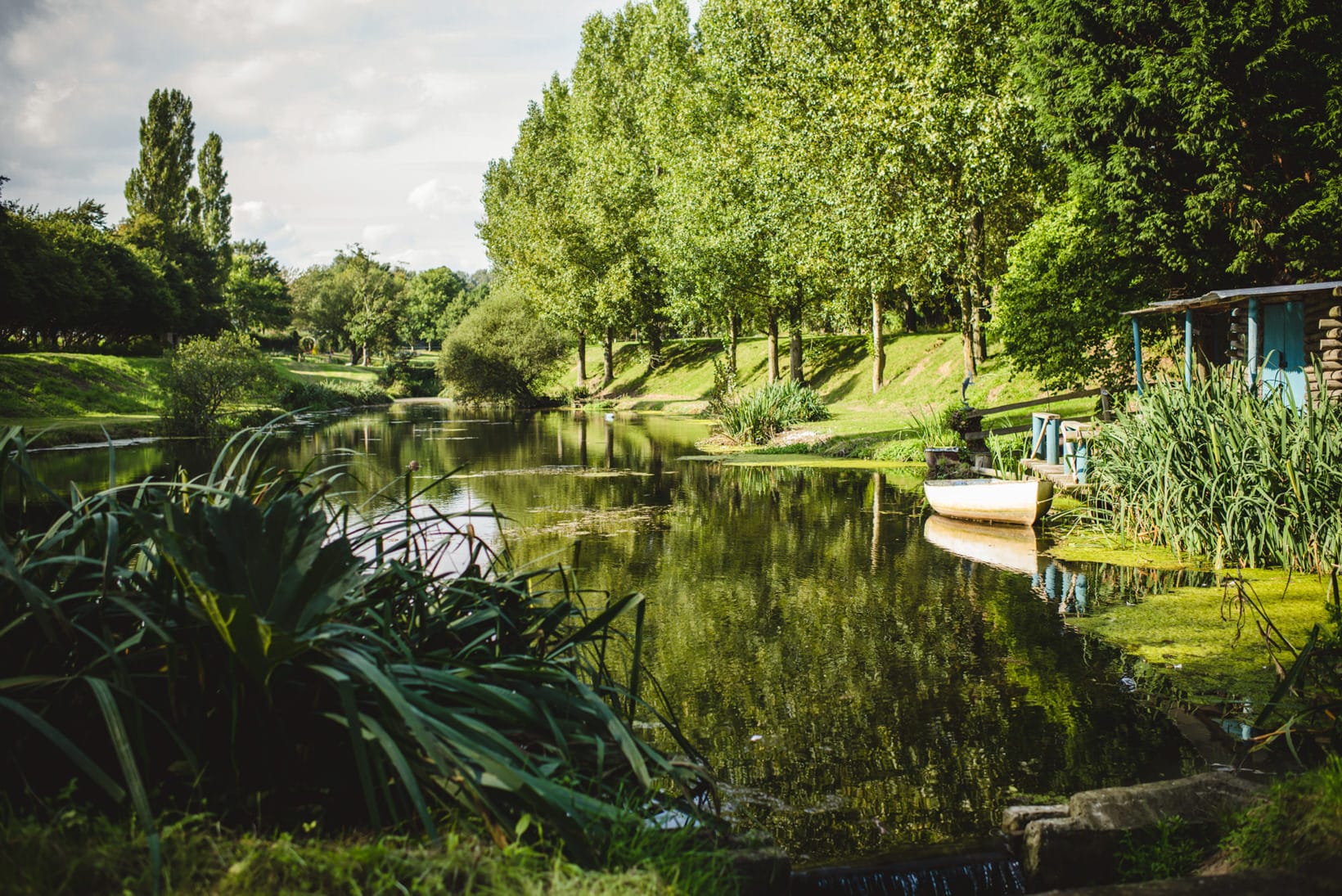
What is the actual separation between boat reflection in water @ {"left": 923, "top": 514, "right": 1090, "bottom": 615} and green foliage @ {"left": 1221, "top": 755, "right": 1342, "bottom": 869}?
4956 millimetres

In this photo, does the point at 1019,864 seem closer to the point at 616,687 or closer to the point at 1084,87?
the point at 616,687

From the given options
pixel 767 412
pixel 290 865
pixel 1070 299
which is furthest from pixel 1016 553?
pixel 767 412

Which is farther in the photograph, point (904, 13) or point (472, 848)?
point (904, 13)

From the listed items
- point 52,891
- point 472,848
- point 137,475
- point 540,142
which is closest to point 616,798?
point 472,848

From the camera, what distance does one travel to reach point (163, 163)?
64750 mm

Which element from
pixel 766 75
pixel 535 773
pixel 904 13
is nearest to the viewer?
pixel 535 773

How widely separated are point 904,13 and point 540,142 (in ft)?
101

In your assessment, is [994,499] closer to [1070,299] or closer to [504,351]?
[1070,299]

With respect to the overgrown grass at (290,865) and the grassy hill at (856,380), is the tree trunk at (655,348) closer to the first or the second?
the grassy hill at (856,380)

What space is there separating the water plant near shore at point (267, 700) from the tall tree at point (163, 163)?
6972cm

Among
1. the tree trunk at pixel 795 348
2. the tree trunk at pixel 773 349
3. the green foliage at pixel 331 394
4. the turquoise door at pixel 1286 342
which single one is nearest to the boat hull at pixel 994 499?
the turquoise door at pixel 1286 342

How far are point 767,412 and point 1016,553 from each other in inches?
578

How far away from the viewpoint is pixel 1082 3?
60.6 feet

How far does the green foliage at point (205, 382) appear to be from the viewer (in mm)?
30891
